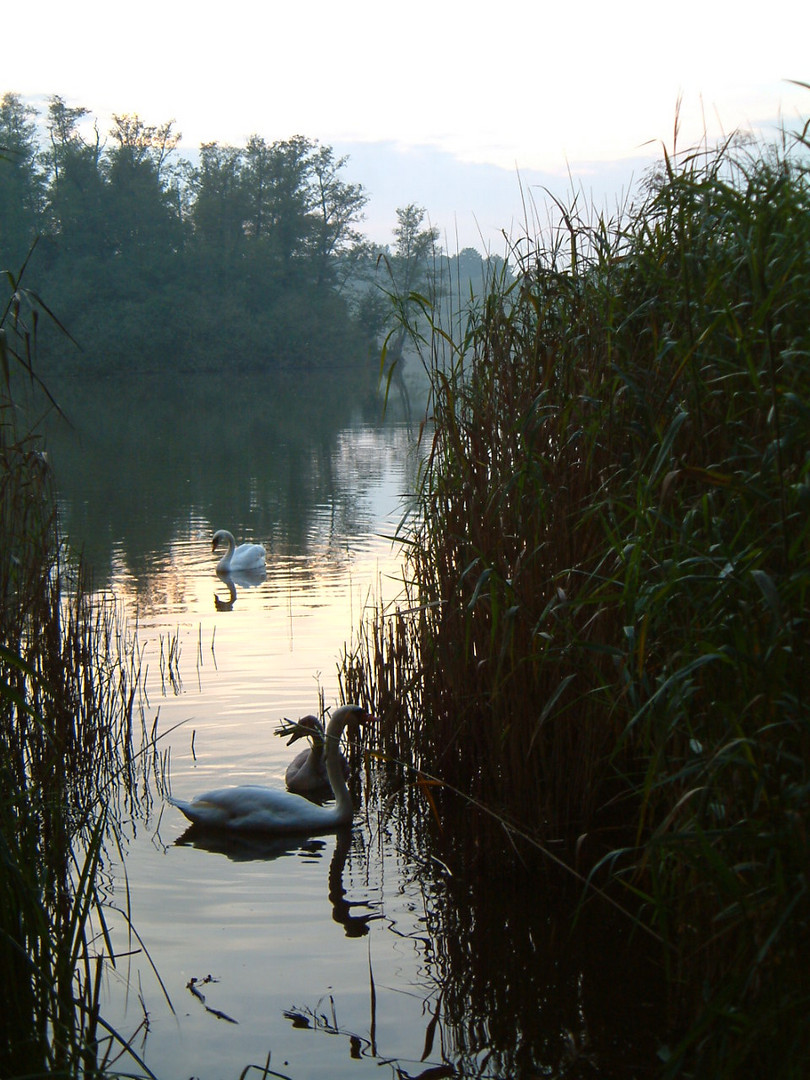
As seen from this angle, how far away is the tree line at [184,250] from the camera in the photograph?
49.4 m

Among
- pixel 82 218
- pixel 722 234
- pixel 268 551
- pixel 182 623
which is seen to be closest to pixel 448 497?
pixel 722 234

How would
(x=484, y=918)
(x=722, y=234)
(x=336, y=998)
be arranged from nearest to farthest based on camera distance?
(x=336, y=998) < (x=484, y=918) < (x=722, y=234)

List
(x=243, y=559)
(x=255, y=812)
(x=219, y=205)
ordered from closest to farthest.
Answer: (x=255, y=812)
(x=243, y=559)
(x=219, y=205)

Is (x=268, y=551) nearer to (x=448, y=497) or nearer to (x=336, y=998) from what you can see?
(x=448, y=497)

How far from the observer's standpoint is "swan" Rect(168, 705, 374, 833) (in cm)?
506

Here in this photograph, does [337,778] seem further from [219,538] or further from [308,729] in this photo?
[219,538]

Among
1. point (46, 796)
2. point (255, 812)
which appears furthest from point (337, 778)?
point (46, 796)

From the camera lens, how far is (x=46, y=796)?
166 inches

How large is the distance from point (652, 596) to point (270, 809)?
257 cm

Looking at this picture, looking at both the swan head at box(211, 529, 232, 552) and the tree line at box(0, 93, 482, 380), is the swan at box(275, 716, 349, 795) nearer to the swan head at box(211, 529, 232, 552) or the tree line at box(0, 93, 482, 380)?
the swan head at box(211, 529, 232, 552)

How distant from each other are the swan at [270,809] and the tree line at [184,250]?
41.2 m

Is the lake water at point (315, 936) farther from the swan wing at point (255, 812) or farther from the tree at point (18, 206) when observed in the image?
the tree at point (18, 206)

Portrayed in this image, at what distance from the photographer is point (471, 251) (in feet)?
20.2

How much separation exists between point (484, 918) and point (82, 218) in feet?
169
